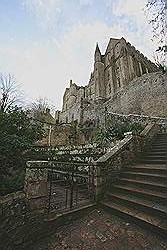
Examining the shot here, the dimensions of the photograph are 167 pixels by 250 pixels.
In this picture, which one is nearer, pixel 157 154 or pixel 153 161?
pixel 153 161

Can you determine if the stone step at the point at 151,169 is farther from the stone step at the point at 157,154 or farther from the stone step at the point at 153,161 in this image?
the stone step at the point at 157,154

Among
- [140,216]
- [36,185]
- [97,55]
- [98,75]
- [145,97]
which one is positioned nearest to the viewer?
[36,185]

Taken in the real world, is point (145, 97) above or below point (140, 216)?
above

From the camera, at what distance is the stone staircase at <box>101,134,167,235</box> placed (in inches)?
131

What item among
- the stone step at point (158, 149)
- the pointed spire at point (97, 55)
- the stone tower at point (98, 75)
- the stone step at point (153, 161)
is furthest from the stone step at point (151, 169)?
the pointed spire at point (97, 55)

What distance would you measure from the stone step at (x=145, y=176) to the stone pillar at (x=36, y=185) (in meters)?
2.76

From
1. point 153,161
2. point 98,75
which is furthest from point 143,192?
point 98,75

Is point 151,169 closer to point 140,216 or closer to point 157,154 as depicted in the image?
point 157,154

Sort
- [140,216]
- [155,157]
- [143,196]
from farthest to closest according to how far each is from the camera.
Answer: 1. [155,157]
2. [143,196]
3. [140,216]

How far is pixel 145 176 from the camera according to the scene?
4672mm

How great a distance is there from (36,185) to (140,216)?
223 cm

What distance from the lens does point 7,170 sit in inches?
221

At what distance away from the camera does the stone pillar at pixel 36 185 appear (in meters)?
3.12

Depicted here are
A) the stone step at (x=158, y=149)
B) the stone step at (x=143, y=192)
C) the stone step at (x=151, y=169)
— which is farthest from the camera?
the stone step at (x=158, y=149)
